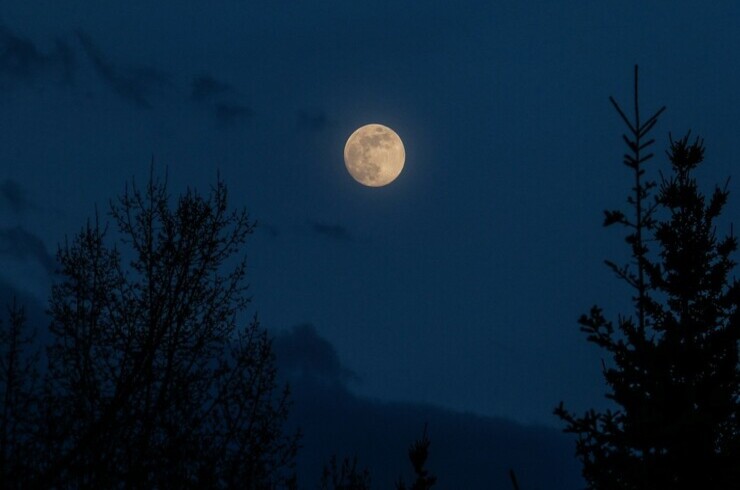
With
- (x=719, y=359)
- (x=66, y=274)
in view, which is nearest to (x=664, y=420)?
(x=719, y=359)

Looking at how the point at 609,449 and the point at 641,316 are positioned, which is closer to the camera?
the point at 641,316

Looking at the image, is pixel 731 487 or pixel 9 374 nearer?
pixel 9 374

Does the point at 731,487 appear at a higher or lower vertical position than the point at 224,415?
higher

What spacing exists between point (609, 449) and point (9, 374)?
30.1ft

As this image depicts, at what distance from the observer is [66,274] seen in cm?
1152

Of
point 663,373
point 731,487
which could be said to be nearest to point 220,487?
point 663,373

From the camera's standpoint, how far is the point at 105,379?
11.5m

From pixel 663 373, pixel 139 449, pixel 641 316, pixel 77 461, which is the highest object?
pixel 663 373

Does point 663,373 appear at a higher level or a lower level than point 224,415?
higher

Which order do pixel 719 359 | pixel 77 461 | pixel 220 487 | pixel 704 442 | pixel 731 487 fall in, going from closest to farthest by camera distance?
pixel 77 461 → pixel 220 487 → pixel 731 487 → pixel 704 442 → pixel 719 359

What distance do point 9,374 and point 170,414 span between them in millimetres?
2169

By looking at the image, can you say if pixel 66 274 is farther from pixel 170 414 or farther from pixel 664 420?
pixel 664 420

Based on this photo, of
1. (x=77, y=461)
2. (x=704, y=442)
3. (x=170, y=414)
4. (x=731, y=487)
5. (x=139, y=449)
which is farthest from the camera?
(x=704, y=442)

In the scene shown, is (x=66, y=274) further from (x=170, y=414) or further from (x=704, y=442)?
(x=704, y=442)
